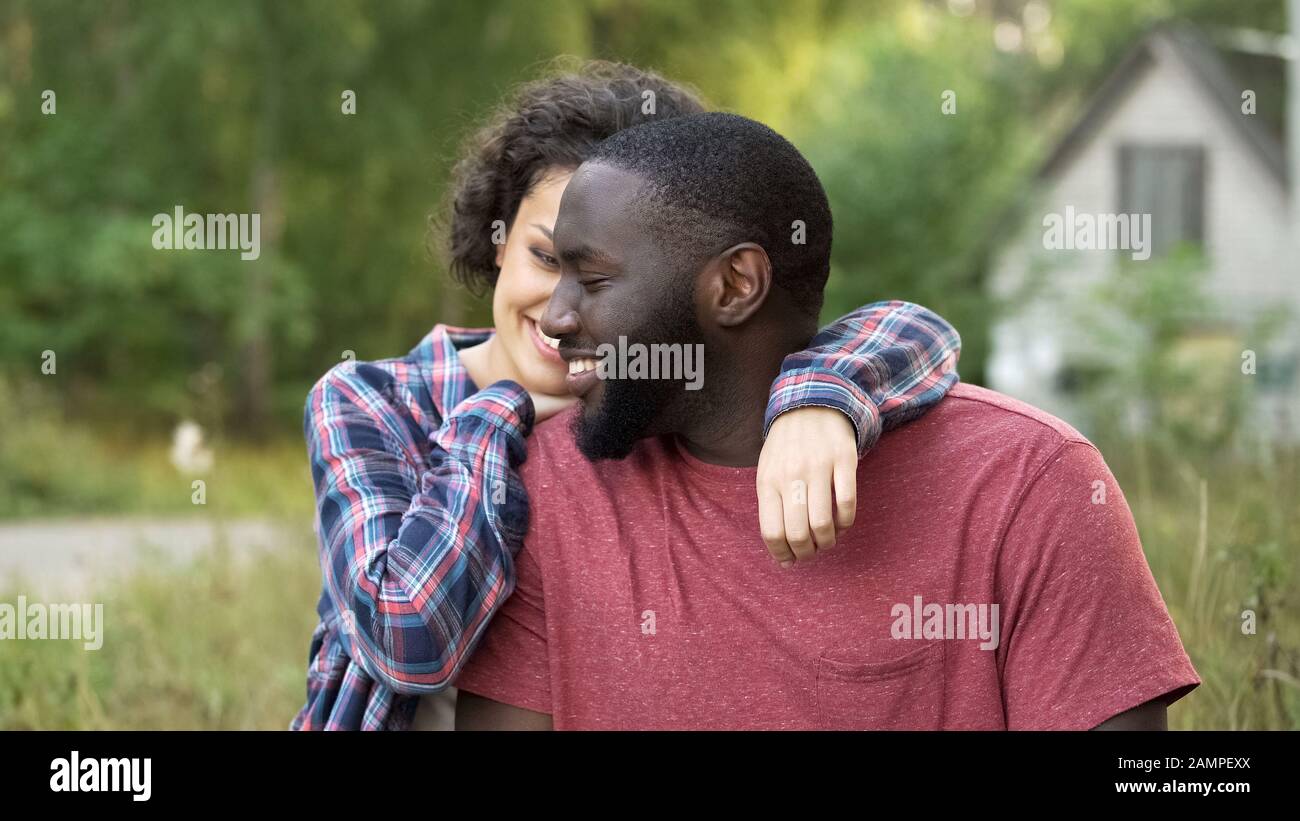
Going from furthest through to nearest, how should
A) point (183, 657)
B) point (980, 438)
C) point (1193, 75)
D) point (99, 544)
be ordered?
point (1193, 75)
point (99, 544)
point (183, 657)
point (980, 438)

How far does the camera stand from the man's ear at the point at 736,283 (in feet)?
7.45

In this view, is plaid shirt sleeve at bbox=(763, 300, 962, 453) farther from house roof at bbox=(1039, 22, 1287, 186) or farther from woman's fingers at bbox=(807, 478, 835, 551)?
house roof at bbox=(1039, 22, 1287, 186)

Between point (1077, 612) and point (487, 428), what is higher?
point (487, 428)

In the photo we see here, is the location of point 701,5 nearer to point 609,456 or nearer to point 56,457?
point 56,457

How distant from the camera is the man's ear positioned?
227 cm

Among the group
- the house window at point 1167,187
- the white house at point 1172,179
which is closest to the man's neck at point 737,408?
the white house at point 1172,179

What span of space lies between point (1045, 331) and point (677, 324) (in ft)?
56.2

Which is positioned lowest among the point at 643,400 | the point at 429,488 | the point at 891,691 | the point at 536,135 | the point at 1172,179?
the point at 891,691

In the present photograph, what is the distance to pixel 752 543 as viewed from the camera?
231 cm

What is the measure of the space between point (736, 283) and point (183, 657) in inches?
127

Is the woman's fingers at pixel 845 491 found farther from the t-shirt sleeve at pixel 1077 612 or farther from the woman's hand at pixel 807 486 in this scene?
the t-shirt sleeve at pixel 1077 612

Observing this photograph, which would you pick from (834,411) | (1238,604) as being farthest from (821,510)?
(1238,604)

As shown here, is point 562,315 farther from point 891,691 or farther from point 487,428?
point 891,691

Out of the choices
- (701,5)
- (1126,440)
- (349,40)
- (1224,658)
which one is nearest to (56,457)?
(349,40)
